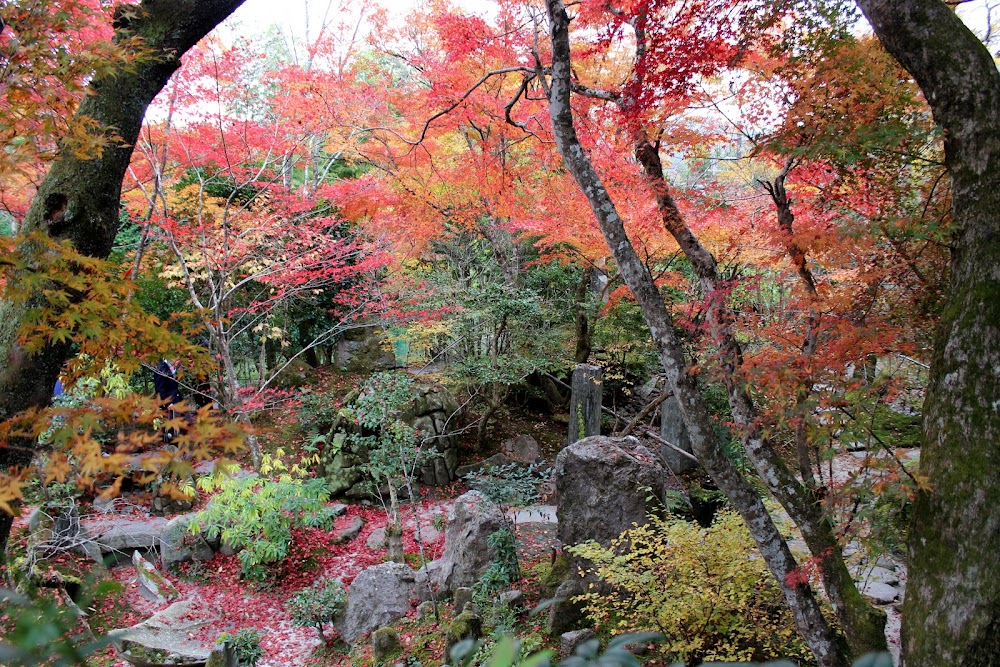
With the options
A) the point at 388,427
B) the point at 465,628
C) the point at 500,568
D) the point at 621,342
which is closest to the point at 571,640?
the point at 465,628

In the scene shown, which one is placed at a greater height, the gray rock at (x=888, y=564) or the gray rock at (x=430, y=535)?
the gray rock at (x=888, y=564)

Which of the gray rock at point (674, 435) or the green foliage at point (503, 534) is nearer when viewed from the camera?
the green foliage at point (503, 534)

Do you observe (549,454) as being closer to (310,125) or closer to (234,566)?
(234,566)

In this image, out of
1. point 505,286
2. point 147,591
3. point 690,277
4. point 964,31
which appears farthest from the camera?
point 690,277

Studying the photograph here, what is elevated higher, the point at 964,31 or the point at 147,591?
the point at 964,31

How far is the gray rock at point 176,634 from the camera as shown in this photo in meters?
5.05

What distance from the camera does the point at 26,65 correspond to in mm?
2238

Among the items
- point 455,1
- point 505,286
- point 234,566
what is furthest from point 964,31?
point 234,566

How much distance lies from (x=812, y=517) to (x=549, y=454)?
268 inches

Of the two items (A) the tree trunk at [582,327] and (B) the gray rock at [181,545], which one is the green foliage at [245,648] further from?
(A) the tree trunk at [582,327]

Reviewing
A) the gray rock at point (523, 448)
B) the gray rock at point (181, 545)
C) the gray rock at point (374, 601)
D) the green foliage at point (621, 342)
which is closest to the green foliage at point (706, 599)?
the gray rock at point (374, 601)

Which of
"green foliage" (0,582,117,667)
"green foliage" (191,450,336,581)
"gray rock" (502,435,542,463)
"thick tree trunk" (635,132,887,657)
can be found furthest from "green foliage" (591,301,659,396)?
"green foliage" (0,582,117,667)

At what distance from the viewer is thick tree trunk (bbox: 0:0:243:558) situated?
96.7 inches

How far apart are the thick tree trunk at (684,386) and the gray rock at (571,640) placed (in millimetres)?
1433
